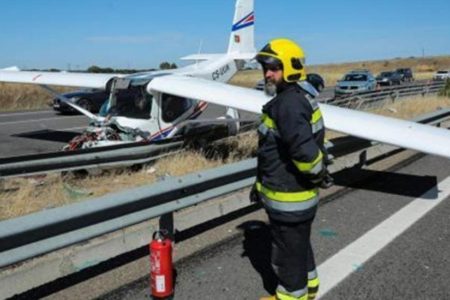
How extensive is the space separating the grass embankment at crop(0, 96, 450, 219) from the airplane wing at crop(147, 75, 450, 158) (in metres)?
1.18

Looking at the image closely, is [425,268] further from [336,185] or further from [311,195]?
[336,185]

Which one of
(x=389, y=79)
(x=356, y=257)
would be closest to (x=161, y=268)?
(x=356, y=257)

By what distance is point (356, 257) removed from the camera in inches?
201

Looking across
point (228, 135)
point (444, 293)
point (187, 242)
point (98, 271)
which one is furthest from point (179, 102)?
point (444, 293)

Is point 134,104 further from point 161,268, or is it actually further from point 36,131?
point 36,131

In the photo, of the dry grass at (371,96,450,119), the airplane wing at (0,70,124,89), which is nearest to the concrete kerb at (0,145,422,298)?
the airplane wing at (0,70,124,89)

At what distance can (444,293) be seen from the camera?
4.36 meters

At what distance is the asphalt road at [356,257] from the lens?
14.4 feet

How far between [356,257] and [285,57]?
2400 mm

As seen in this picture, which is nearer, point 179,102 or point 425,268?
point 425,268

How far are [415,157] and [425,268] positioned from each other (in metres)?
5.99

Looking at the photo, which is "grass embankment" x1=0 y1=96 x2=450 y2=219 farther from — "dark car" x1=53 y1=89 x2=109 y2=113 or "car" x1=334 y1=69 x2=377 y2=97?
"car" x1=334 y1=69 x2=377 y2=97

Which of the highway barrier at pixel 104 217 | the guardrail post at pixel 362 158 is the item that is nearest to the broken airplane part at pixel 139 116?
the guardrail post at pixel 362 158

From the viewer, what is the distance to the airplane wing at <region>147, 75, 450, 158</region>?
676 centimetres
